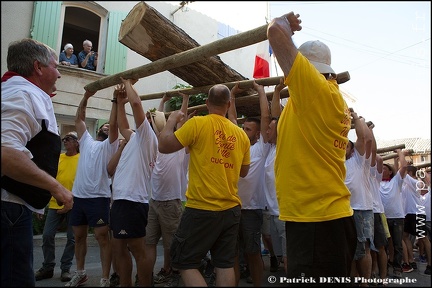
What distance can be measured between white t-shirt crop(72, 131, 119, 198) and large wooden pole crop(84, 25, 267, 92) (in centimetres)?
90

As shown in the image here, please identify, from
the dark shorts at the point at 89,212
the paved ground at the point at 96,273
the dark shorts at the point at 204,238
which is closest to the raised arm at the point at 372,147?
the paved ground at the point at 96,273

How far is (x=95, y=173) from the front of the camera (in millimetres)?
4434

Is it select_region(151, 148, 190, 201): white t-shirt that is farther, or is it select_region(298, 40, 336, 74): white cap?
select_region(151, 148, 190, 201): white t-shirt

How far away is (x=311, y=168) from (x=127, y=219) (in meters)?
2.19

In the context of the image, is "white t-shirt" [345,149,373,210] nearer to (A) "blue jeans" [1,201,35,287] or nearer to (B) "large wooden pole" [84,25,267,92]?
(B) "large wooden pole" [84,25,267,92]

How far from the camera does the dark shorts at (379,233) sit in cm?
509

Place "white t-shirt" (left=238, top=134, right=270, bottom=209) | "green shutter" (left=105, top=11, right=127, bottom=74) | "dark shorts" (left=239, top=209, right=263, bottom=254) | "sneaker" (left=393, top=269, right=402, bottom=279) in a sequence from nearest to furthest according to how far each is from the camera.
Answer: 1. "dark shorts" (left=239, top=209, right=263, bottom=254)
2. "white t-shirt" (left=238, top=134, right=270, bottom=209)
3. "sneaker" (left=393, top=269, right=402, bottom=279)
4. "green shutter" (left=105, top=11, right=127, bottom=74)

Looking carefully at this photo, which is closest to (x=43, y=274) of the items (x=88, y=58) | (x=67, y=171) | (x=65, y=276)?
(x=65, y=276)

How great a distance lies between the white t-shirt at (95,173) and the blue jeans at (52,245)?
2.39ft

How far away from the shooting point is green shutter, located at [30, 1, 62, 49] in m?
7.89

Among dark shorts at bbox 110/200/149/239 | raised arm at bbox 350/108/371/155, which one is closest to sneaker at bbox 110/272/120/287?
dark shorts at bbox 110/200/149/239

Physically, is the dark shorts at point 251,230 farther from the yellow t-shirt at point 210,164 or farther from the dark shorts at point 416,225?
the dark shorts at point 416,225

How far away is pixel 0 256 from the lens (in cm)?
175

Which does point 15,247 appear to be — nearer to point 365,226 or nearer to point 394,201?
point 365,226
